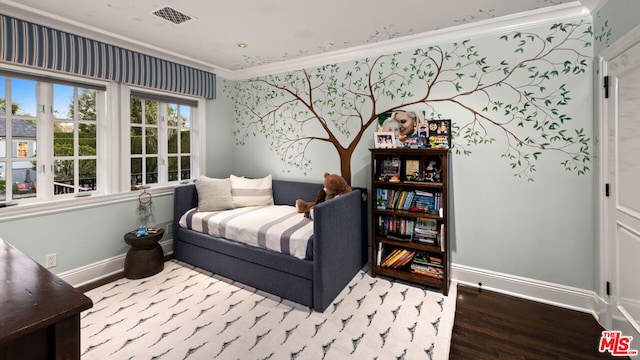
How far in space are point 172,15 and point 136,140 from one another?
1.51 m

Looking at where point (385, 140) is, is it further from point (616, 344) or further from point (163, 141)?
point (163, 141)

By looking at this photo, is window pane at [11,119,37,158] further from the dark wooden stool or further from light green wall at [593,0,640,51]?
light green wall at [593,0,640,51]

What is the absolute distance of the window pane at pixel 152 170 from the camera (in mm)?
3383

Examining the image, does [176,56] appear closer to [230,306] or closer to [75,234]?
[75,234]

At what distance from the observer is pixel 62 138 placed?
2705 mm

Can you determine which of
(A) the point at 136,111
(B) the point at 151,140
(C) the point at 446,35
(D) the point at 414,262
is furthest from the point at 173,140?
(C) the point at 446,35

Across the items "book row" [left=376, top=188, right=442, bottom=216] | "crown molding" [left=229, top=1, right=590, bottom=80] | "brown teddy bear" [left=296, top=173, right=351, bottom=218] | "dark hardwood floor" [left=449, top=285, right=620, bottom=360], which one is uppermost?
"crown molding" [left=229, top=1, right=590, bottom=80]

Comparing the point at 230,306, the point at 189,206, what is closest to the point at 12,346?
the point at 230,306

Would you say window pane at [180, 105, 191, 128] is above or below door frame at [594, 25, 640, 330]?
above

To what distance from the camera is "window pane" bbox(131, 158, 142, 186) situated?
322 cm

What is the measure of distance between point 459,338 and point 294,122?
2.79 metres

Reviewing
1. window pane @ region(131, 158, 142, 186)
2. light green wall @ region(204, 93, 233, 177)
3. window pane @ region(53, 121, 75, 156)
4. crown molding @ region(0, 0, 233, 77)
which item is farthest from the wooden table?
light green wall @ region(204, 93, 233, 177)

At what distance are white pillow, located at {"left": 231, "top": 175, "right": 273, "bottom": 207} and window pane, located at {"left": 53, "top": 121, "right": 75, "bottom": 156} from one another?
1566 mm

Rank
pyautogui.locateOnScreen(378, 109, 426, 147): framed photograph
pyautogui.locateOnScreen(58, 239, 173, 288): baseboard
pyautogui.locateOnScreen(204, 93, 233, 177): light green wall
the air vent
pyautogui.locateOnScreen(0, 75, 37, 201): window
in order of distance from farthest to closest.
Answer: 1. pyautogui.locateOnScreen(204, 93, 233, 177): light green wall
2. pyautogui.locateOnScreen(378, 109, 426, 147): framed photograph
3. pyautogui.locateOnScreen(58, 239, 173, 288): baseboard
4. pyautogui.locateOnScreen(0, 75, 37, 201): window
5. the air vent
